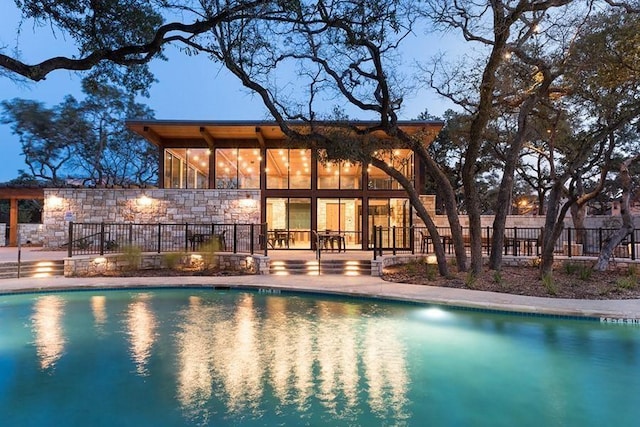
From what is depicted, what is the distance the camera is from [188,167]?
17844 millimetres

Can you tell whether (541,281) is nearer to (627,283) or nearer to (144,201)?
(627,283)

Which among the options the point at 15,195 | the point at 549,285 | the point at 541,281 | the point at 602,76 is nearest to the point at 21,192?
the point at 15,195

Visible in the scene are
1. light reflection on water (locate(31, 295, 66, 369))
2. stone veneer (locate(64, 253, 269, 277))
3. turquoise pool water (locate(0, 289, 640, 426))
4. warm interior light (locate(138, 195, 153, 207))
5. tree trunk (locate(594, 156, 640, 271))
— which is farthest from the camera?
warm interior light (locate(138, 195, 153, 207))

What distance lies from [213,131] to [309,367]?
529 inches

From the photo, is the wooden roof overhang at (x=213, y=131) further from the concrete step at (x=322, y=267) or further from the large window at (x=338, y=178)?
the concrete step at (x=322, y=267)

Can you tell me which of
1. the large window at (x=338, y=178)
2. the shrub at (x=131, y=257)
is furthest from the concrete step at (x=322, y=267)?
the large window at (x=338, y=178)

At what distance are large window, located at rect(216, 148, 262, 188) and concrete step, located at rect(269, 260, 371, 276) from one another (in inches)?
234

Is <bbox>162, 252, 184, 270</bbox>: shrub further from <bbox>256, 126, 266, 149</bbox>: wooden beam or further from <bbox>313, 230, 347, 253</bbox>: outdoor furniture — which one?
<bbox>256, 126, 266, 149</bbox>: wooden beam

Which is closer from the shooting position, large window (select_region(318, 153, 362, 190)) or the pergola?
large window (select_region(318, 153, 362, 190))

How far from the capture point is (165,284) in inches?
399

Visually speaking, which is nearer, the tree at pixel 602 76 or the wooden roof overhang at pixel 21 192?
the tree at pixel 602 76

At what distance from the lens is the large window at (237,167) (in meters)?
17.3

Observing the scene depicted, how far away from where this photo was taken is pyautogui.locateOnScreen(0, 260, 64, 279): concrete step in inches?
424

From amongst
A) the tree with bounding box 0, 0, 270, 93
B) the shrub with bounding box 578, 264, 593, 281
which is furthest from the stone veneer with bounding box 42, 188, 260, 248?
the shrub with bounding box 578, 264, 593, 281
